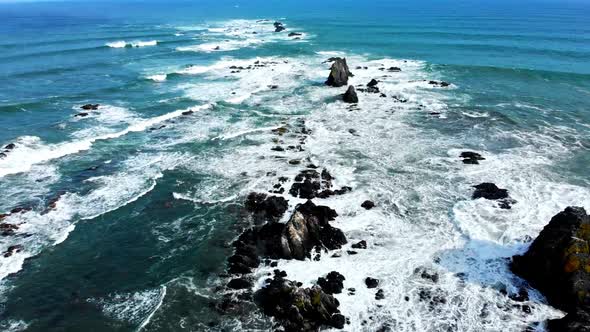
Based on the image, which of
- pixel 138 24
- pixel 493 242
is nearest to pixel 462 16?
pixel 138 24

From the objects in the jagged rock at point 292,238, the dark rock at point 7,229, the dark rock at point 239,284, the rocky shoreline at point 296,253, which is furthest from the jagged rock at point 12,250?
the dark rock at point 239,284

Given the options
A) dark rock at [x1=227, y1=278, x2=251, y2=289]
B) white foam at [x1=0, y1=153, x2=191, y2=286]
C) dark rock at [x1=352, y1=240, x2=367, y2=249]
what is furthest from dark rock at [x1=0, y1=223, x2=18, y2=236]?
dark rock at [x1=352, y1=240, x2=367, y2=249]

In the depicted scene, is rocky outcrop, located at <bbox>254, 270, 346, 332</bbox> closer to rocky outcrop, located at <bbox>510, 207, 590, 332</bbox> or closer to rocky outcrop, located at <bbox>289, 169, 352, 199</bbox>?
rocky outcrop, located at <bbox>289, 169, 352, 199</bbox>

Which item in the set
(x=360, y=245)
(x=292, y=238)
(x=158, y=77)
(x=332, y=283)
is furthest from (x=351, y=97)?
(x=332, y=283)

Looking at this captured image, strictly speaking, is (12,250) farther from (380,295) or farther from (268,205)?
(380,295)

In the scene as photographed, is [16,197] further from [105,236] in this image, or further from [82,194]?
[105,236]

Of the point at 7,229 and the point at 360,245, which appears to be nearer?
the point at 360,245
